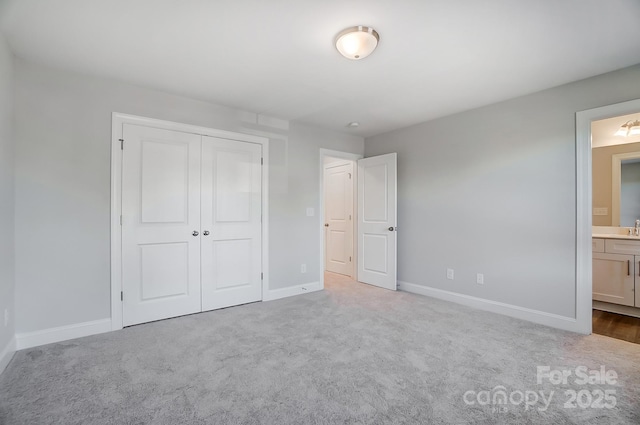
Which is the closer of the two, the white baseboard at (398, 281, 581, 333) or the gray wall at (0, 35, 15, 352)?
the gray wall at (0, 35, 15, 352)

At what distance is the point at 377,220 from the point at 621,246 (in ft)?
9.27

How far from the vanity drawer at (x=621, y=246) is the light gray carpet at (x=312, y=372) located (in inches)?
53.0

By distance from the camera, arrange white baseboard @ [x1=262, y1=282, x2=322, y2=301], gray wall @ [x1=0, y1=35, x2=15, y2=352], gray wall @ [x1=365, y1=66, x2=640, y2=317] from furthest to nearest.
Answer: white baseboard @ [x1=262, y1=282, x2=322, y2=301] < gray wall @ [x1=365, y1=66, x2=640, y2=317] < gray wall @ [x1=0, y1=35, x2=15, y2=352]

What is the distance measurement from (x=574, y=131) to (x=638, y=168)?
6.04 feet

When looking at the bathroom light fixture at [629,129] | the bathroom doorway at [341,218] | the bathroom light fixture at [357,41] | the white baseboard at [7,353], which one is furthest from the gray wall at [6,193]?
the bathroom light fixture at [629,129]

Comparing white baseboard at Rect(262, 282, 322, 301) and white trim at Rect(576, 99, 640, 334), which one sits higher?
white trim at Rect(576, 99, 640, 334)

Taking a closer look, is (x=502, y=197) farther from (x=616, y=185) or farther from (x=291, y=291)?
(x=291, y=291)

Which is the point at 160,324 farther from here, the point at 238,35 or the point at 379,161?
the point at 379,161

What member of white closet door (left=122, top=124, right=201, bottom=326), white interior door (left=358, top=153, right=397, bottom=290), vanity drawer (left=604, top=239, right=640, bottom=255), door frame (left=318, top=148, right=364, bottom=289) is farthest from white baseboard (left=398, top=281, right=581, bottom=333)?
white closet door (left=122, top=124, right=201, bottom=326)

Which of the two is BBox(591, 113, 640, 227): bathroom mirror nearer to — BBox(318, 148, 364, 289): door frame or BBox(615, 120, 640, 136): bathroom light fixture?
BBox(615, 120, 640, 136): bathroom light fixture

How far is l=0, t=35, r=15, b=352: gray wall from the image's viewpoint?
2.09 meters

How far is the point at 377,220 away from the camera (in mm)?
4449

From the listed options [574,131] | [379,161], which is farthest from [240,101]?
[574,131]

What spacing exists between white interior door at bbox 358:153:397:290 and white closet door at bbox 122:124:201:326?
2500 millimetres
